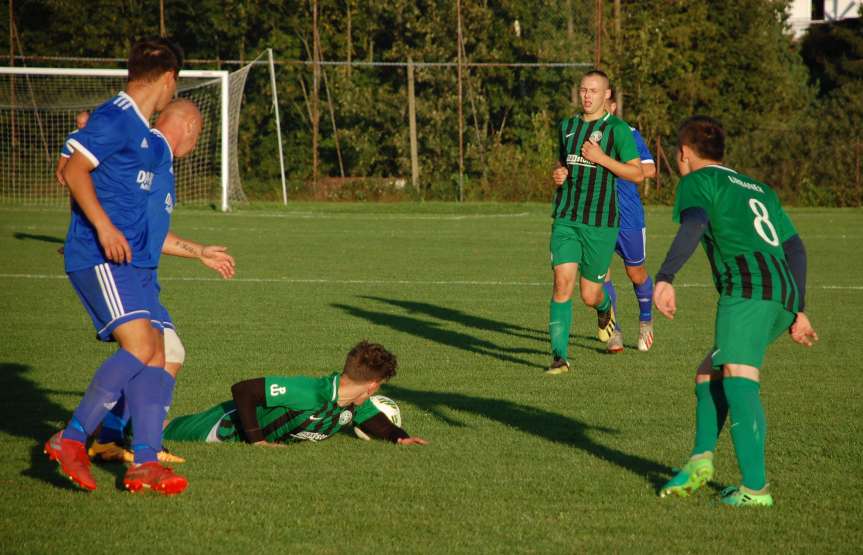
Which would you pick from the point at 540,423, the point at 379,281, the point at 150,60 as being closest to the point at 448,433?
the point at 540,423

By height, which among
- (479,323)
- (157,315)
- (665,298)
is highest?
(665,298)

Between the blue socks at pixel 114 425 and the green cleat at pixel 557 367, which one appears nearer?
the blue socks at pixel 114 425

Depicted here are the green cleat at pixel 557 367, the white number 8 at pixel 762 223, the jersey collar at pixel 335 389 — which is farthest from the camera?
the green cleat at pixel 557 367

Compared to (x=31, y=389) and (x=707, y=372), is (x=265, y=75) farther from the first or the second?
(x=707, y=372)

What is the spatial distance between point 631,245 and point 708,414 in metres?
5.15

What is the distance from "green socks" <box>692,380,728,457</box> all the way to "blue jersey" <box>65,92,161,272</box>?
247 centimetres

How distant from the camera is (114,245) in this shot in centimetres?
458

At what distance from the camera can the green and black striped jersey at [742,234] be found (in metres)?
4.70

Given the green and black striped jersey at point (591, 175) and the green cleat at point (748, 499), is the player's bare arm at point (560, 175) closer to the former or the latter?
the green and black striped jersey at point (591, 175)

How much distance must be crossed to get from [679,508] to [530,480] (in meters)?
0.73

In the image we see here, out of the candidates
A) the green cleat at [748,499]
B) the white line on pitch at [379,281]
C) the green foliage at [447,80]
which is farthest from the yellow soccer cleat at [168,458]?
the green foliage at [447,80]

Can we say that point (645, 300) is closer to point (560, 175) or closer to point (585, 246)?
point (585, 246)

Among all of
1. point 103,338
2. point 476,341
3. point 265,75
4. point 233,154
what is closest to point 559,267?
point 476,341

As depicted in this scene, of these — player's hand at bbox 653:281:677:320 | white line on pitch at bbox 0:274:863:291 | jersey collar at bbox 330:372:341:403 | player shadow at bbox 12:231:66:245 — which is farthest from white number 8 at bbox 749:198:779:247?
player shadow at bbox 12:231:66:245
